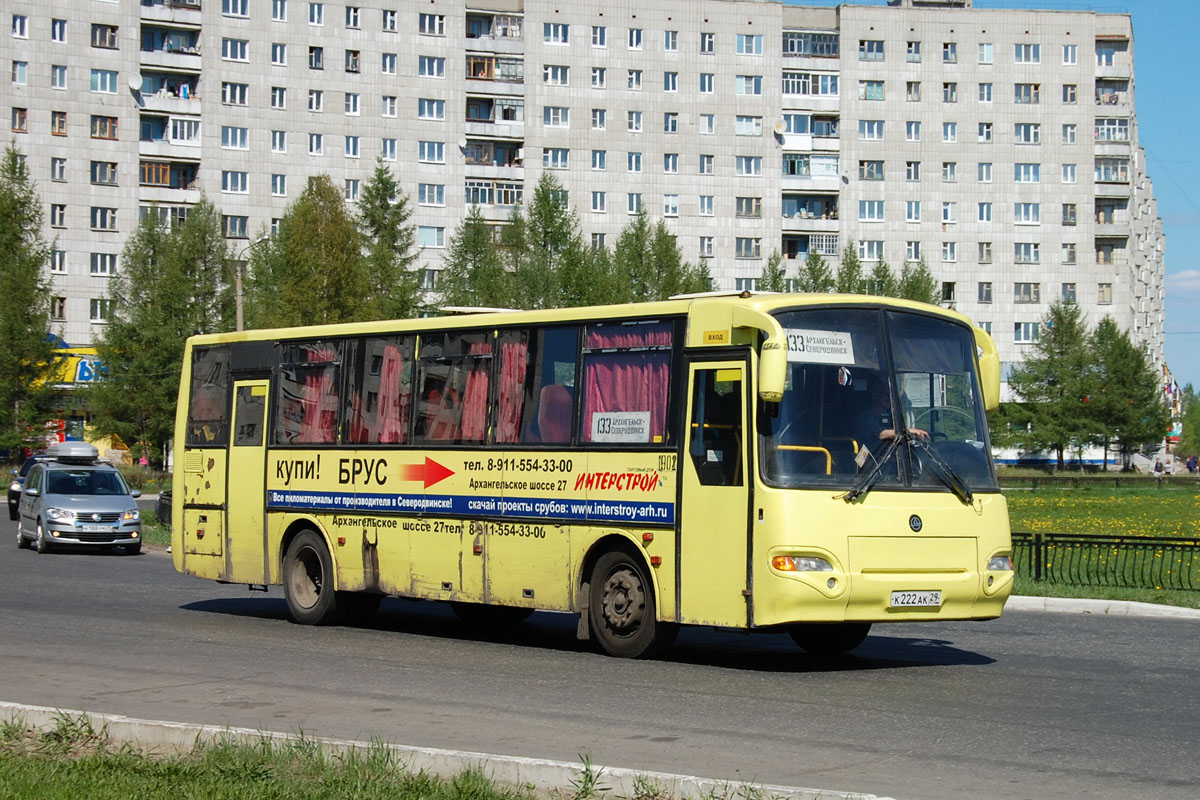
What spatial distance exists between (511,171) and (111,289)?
79.1 feet

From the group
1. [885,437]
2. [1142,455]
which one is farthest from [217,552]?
[1142,455]

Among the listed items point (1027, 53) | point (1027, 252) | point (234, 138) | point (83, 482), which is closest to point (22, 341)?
point (234, 138)

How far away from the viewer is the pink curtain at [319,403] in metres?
17.2

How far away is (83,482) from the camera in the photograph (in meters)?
33.1

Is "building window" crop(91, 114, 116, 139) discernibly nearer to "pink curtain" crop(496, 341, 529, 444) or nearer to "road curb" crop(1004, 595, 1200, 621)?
"road curb" crop(1004, 595, 1200, 621)

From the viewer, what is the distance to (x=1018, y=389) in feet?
309

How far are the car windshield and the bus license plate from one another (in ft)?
77.9

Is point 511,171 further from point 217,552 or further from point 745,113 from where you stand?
point 217,552

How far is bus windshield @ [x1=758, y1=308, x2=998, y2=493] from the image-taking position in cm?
1261

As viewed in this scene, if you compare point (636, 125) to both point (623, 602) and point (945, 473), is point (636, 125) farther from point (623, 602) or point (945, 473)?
point (945, 473)

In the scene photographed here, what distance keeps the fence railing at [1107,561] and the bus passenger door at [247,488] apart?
37.2 ft

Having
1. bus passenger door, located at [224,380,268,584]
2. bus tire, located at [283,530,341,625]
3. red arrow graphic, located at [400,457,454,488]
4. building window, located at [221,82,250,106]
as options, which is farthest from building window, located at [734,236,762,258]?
red arrow graphic, located at [400,457,454,488]

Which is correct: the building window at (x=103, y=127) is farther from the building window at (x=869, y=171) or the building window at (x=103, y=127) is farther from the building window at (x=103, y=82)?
the building window at (x=869, y=171)

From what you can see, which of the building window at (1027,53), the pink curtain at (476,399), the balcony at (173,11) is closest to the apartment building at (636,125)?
the balcony at (173,11)
